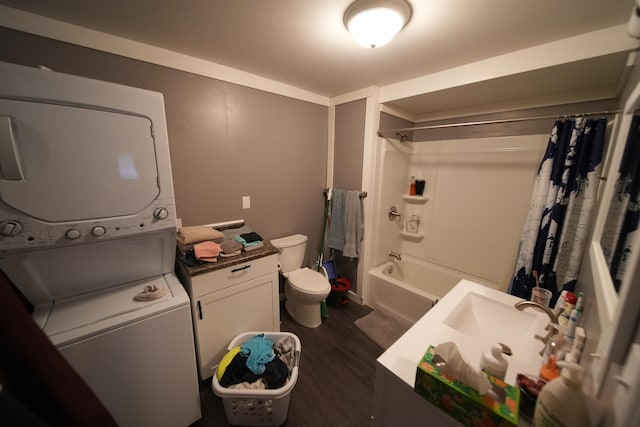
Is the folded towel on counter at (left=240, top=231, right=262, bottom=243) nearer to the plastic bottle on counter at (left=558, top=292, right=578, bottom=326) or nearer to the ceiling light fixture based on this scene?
the ceiling light fixture

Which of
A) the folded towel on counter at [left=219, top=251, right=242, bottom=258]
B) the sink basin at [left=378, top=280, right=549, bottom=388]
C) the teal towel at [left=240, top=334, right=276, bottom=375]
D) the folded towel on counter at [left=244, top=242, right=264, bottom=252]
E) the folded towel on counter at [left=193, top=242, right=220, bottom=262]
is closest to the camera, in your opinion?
the sink basin at [left=378, top=280, right=549, bottom=388]

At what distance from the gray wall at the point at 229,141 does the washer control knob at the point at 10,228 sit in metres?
0.86

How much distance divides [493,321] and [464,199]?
1.53 metres

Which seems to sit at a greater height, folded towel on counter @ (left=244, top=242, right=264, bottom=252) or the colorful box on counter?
folded towel on counter @ (left=244, top=242, right=264, bottom=252)

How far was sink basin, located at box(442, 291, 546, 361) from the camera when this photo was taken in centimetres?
102

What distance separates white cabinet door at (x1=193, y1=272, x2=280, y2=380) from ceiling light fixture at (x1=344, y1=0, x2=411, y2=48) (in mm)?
1623

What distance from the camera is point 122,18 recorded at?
121cm

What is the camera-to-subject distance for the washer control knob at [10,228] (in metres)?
0.85

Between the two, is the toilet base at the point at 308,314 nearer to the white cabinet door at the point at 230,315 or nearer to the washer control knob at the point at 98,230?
the white cabinet door at the point at 230,315

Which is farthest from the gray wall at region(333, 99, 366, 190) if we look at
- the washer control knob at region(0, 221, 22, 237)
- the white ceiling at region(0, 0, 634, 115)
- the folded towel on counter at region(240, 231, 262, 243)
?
the washer control knob at region(0, 221, 22, 237)

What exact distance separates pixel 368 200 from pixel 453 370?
1760 millimetres

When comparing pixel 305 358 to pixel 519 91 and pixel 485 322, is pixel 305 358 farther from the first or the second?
→ pixel 519 91

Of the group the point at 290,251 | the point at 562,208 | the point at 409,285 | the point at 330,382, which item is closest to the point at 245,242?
the point at 290,251

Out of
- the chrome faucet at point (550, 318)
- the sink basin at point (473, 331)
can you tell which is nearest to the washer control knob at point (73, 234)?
the sink basin at point (473, 331)
